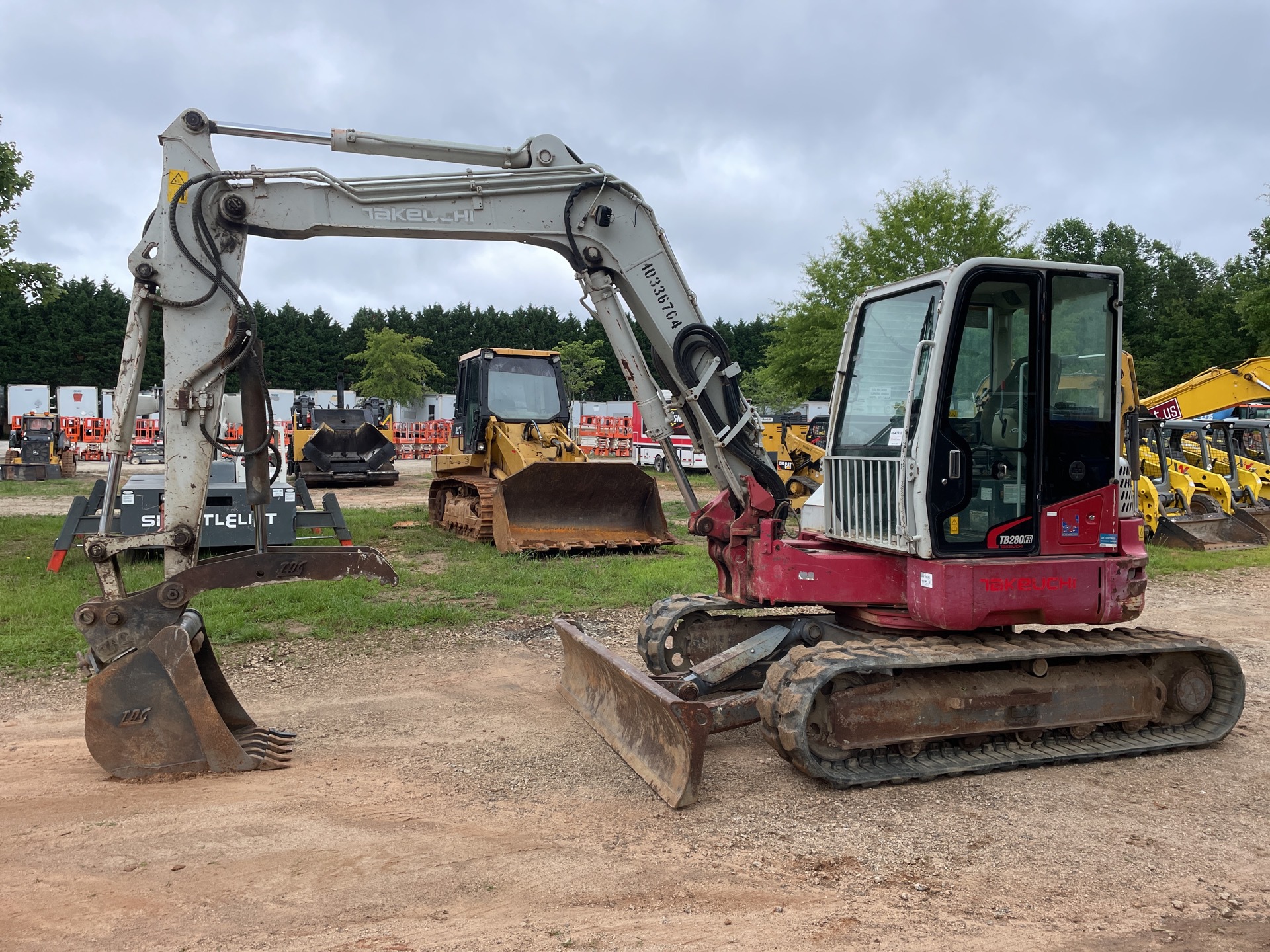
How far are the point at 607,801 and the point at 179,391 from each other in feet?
10.4

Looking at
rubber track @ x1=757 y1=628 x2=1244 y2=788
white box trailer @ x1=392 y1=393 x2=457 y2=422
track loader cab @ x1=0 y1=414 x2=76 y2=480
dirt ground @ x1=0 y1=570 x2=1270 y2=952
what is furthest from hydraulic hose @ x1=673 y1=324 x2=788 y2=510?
white box trailer @ x1=392 y1=393 x2=457 y2=422

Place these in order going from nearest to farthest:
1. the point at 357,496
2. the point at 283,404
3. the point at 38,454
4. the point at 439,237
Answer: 1. the point at 439,237
2. the point at 357,496
3. the point at 38,454
4. the point at 283,404

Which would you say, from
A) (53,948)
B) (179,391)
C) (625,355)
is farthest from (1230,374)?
(53,948)

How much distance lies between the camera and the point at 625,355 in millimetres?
6184

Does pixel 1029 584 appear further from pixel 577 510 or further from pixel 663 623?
pixel 577 510

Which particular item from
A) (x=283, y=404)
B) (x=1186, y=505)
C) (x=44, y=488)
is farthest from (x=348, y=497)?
(x=283, y=404)

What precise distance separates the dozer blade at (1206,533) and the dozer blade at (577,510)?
7762 mm

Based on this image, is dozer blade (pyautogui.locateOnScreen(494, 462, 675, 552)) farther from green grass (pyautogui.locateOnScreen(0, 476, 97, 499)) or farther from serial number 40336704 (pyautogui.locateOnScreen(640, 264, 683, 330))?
green grass (pyautogui.locateOnScreen(0, 476, 97, 499))

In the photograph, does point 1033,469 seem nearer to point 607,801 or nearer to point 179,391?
point 607,801

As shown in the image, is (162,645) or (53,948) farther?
(162,645)

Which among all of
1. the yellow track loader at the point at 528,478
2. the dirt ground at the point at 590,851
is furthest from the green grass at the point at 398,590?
the dirt ground at the point at 590,851

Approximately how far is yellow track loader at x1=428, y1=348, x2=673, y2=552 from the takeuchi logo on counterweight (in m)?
7.38

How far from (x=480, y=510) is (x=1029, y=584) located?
870cm

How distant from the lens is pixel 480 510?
12875mm
